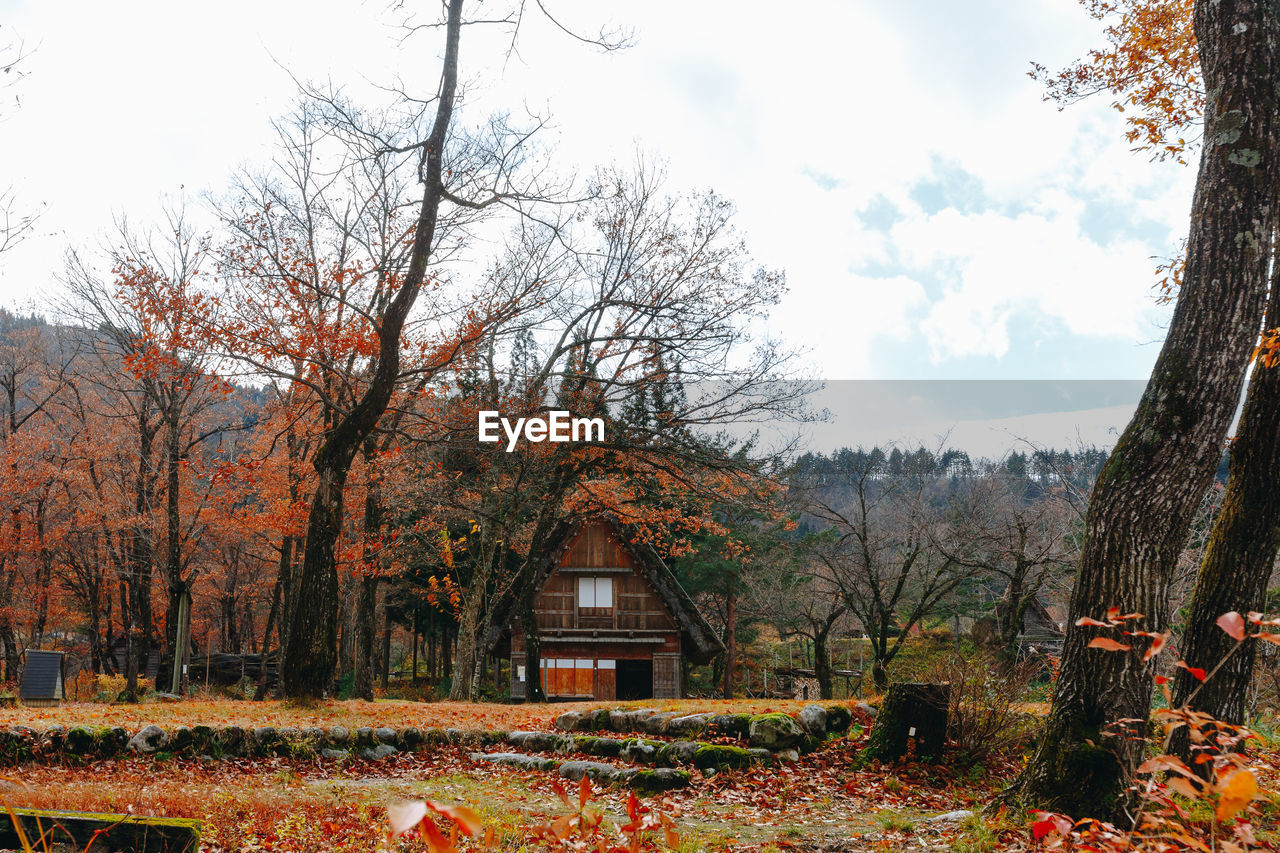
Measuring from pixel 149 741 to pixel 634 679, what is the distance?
21.5m

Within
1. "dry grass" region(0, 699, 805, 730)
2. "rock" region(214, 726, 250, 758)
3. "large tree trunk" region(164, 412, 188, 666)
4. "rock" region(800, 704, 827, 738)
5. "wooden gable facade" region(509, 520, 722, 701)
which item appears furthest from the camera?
"wooden gable facade" region(509, 520, 722, 701)

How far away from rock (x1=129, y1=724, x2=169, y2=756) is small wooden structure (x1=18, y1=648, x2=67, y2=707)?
11474mm

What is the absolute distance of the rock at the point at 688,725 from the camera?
34.4 feet

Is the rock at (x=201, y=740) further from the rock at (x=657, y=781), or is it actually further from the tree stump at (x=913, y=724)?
the tree stump at (x=913, y=724)

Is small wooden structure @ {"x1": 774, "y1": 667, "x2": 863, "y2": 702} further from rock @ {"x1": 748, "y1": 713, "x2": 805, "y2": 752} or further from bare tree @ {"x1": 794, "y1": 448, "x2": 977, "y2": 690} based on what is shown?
rock @ {"x1": 748, "y1": 713, "x2": 805, "y2": 752}

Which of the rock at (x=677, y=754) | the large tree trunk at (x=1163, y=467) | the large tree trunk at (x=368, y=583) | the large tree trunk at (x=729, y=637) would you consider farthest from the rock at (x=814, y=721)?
the large tree trunk at (x=729, y=637)

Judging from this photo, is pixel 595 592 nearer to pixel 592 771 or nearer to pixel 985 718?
pixel 592 771

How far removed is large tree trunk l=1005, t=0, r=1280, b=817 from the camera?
5.43 m

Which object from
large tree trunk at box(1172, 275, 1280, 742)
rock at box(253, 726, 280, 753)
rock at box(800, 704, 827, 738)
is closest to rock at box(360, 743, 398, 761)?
rock at box(253, 726, 280, 753)

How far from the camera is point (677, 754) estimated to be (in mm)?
9305

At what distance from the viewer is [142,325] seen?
1959 cm

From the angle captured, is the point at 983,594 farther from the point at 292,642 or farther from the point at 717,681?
the point at 292,642

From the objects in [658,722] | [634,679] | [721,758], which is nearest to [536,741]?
[658,722]

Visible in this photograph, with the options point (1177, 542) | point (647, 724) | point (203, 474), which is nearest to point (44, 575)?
point (203, 474)
